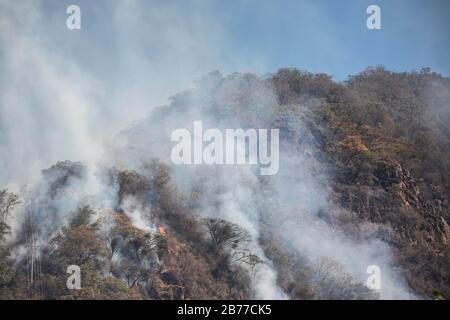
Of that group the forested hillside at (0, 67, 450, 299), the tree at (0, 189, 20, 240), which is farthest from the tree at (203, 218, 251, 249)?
the tree at (0, 189, 20, 240)

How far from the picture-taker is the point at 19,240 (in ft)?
100

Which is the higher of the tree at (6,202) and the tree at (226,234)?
the tree at (6,202)

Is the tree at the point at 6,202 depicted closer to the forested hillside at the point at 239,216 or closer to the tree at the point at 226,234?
the forested hillside at the point at 239,216

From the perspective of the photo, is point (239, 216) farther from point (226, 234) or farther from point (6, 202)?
point (6, 202)

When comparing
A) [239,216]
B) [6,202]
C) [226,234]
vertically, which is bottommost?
[226,234]

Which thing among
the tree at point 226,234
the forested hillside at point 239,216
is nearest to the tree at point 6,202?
the forested hillside at point 239,216

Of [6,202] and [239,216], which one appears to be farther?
[239,216]

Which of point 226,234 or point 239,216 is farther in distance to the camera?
point 239,216

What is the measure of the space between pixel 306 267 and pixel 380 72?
1277 inches

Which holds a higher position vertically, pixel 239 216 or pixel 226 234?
pixel 239 216

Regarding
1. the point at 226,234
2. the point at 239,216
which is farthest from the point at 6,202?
the point at 239,216
